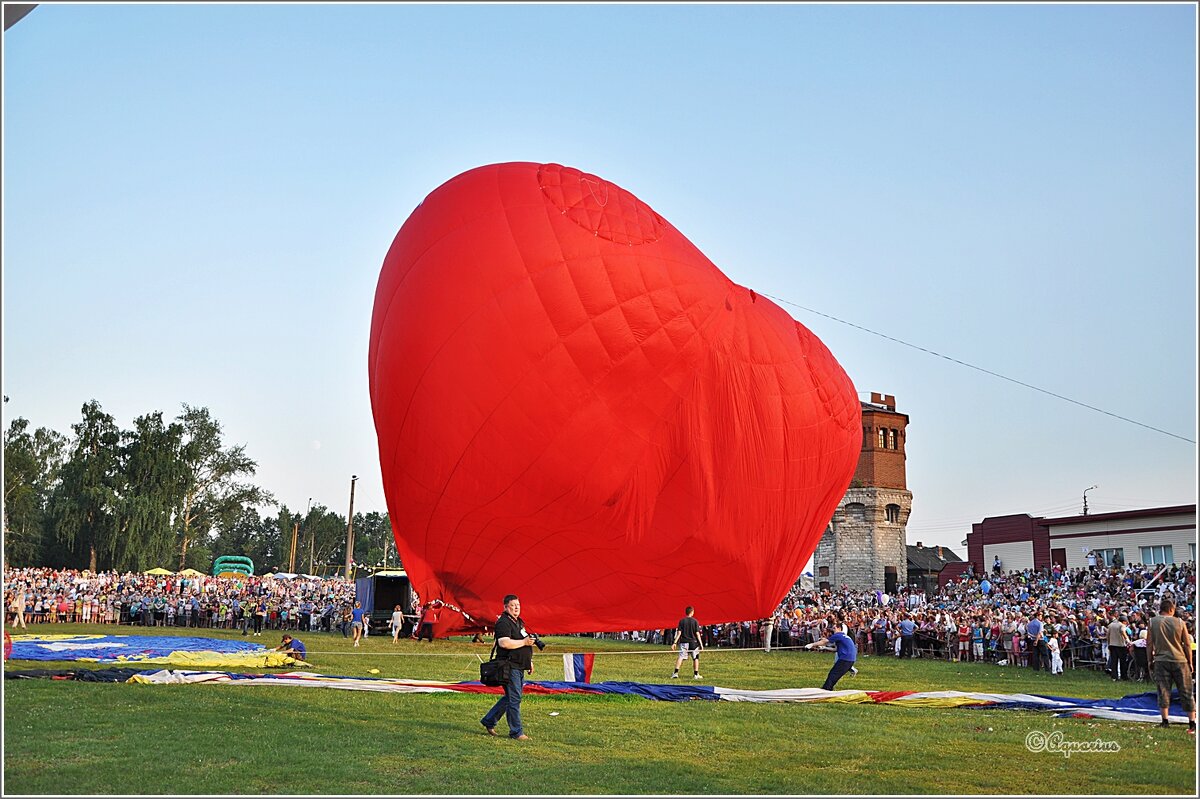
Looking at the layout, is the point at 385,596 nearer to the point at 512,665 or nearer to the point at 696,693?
the point at 696,693

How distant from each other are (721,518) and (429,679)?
18.4 feet

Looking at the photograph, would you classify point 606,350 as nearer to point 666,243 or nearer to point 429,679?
point 666,243

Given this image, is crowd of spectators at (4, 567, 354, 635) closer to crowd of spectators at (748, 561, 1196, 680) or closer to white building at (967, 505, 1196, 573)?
crowd of spectators at (748, 561, 1196, 680)

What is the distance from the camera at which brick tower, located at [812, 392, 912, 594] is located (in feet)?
164

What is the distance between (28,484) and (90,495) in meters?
8.54

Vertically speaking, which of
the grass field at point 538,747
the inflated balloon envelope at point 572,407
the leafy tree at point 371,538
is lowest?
the leafy tree at point 371,538

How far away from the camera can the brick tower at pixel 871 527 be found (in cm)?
4988

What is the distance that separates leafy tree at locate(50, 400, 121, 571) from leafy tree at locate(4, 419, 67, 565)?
6.59 feet

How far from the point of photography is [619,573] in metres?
17.3

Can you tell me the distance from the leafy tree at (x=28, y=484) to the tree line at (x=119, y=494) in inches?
2.3

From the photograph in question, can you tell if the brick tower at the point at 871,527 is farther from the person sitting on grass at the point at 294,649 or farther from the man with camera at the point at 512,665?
the man with camera at the point at 512,665

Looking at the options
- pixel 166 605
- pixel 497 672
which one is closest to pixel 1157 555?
pixel 166 605

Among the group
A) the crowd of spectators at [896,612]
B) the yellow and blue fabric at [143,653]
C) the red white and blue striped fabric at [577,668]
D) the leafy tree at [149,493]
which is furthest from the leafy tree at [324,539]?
the red white and blue striped fabric at [577,668]

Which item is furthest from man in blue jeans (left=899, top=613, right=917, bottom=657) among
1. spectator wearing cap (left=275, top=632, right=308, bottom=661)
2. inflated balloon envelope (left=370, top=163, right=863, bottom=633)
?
spectator wearing cap (left=275, top=632, right=308, bottom=661)
